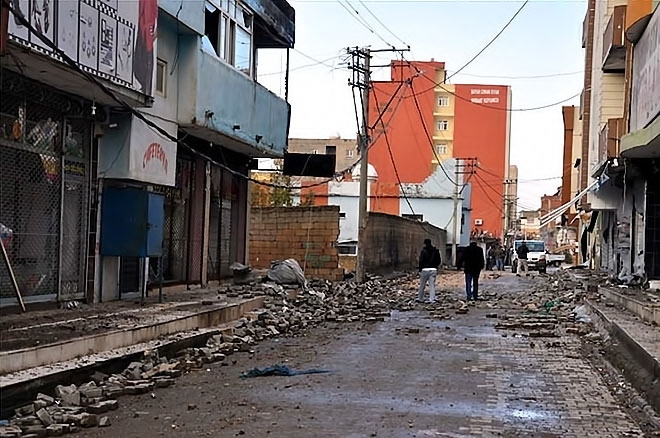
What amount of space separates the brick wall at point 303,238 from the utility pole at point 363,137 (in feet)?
3.30

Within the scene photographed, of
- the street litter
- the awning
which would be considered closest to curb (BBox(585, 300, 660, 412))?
the street litter

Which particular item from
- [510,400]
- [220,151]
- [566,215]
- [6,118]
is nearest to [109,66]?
[6,118]

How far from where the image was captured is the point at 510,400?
912 cm

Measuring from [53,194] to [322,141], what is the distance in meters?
82.2

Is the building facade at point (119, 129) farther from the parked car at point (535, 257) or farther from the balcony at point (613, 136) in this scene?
the parked car at point (535, 257)

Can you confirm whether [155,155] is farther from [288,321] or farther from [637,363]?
[637,363]

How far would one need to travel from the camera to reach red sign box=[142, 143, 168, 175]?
15.1 metres

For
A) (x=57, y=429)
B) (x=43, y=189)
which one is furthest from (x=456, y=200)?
(x=57, y=429)

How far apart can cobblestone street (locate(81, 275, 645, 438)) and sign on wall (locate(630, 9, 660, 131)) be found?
695 centimetres

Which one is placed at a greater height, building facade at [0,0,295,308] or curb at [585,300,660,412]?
building facade at [0,0,295,308]

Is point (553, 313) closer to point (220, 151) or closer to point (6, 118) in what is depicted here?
point (220, 151)

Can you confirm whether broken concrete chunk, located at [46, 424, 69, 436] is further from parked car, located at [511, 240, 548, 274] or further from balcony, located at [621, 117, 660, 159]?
parked car, located at [511, 240, 548, 274]

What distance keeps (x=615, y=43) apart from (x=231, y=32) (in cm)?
1113

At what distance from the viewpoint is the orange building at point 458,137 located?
265ft
